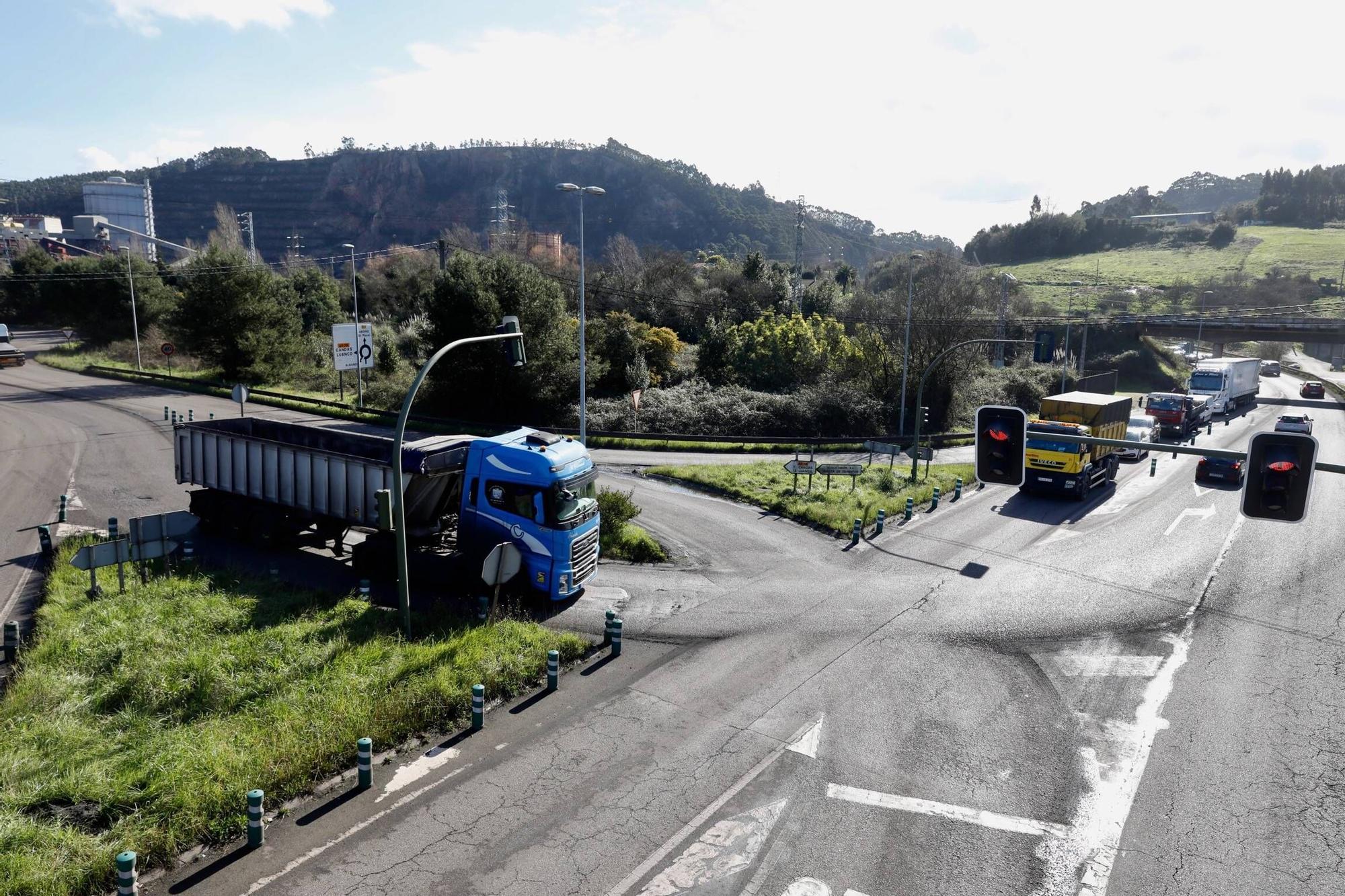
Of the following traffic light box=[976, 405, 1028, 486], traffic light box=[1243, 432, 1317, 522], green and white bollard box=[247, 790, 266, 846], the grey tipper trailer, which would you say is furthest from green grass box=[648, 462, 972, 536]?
green and white bollard box=[247, 790, 266, 846]

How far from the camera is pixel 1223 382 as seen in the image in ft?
167

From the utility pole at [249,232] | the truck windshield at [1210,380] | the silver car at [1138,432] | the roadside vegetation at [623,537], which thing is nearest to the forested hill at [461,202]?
the utility pole at [249,232]

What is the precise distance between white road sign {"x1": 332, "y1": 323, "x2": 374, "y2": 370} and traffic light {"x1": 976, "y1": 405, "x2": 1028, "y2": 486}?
36.2m

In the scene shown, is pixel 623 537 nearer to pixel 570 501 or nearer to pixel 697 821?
pixel 570 501

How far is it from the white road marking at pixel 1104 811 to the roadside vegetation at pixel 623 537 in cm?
1102

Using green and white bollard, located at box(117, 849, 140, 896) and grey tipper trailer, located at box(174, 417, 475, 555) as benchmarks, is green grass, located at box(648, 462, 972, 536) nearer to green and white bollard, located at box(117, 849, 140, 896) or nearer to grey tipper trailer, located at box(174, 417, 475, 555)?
grey tipper trailer, located at box(174, 417, 475, 555)

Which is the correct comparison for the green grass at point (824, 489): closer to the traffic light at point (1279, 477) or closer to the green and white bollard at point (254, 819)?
the traffic light at point (1279, 477)

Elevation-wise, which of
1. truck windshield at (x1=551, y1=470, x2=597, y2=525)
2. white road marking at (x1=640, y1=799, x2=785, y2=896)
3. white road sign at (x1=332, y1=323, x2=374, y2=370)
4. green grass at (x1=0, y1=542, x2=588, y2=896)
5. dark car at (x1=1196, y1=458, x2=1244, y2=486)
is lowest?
white road marking at (x1=640, y1=799, x2=785, y2=896)

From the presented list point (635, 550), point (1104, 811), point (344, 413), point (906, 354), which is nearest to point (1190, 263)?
point (906, 354)

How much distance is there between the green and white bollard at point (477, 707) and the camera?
11523 millimetres

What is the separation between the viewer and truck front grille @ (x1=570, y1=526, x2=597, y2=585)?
1625 cm

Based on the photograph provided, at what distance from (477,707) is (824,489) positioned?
60.6ft

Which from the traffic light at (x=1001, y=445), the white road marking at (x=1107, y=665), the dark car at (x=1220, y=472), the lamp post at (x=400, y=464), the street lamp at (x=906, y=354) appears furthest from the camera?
the street lamp at (x=906, y=354)

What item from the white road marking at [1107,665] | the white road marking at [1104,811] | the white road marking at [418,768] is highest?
the white road marking at [418,768]
